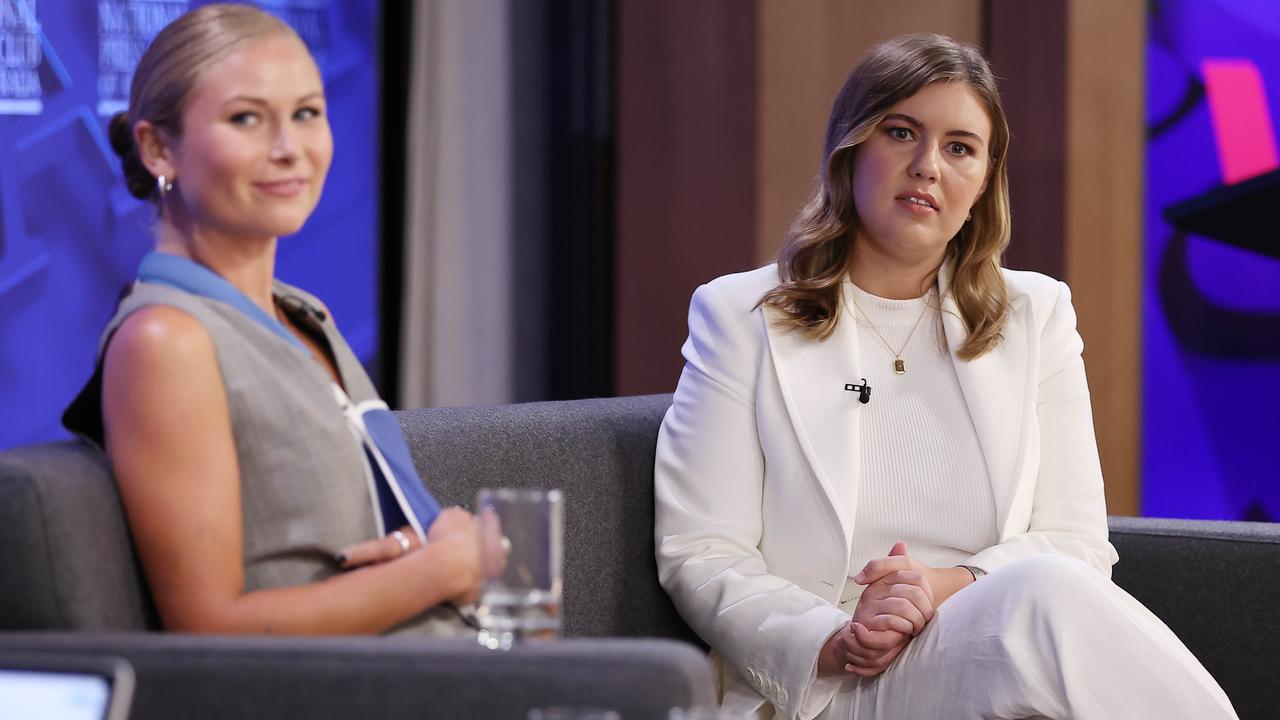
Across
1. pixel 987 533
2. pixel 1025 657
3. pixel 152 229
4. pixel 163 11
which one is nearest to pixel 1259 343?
pixel 987 533

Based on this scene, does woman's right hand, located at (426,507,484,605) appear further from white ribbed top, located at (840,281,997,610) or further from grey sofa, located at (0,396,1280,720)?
white ribbed top, located at (840,281,997,610)

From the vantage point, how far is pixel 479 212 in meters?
4.52

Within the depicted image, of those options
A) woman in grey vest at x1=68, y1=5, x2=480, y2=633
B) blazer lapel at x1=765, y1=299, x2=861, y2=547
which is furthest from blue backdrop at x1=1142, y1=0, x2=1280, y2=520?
woman in grey vest at x1=68, y1=5, x2=480, y2=633

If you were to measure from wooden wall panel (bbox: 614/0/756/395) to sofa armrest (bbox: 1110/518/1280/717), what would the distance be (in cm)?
185

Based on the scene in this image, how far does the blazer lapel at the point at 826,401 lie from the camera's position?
2344mm

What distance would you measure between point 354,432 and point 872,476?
3.30 feet

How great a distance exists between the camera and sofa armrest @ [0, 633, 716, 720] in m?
1.37

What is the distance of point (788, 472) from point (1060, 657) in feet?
1.80

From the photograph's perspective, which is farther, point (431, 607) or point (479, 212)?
point (479, 212)

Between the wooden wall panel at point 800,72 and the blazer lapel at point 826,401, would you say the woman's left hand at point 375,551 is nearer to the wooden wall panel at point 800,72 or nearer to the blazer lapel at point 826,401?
the blazer lapel at point 826,401

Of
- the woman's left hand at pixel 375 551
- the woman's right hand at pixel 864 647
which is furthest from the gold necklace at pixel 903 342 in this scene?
the woman's left hand at pixel 375 551

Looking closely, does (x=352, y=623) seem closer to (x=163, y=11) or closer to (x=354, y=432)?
(x=354, y=432)

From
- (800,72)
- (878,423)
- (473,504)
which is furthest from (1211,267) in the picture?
(473,504)

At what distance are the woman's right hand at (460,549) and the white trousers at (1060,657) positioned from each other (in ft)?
2.37
